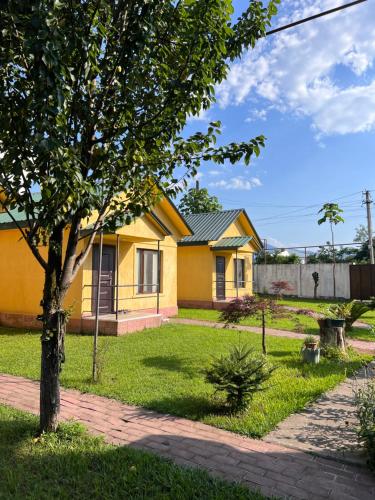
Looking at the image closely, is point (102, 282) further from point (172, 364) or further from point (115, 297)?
point (172, 364)

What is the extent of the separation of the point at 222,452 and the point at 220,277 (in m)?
16.6

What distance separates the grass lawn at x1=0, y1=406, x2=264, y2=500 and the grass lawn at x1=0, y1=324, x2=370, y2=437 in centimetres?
128

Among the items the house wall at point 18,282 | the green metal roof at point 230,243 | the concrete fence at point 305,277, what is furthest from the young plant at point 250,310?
the concrete fence at point 305,277

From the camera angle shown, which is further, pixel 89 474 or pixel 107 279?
pixel 107 279

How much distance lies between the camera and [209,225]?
20.7 m

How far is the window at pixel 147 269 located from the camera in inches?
567

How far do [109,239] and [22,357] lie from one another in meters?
5.40

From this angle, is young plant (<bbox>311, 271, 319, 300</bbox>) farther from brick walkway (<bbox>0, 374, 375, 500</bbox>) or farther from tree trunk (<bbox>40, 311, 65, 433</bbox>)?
tree trunk (<bbox>40, 311, 65, 433</bbox>)

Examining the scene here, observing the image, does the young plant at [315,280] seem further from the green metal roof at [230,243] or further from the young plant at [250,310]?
the young plant at [250,310]

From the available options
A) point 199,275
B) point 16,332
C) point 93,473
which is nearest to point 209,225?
point 199,275

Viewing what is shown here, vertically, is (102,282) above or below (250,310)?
above

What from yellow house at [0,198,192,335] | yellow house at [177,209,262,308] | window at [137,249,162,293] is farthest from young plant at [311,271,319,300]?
yellow house at [0,198,192,335]

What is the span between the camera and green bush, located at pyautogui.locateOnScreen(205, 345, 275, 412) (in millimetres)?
4852

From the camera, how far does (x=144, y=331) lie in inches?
453
